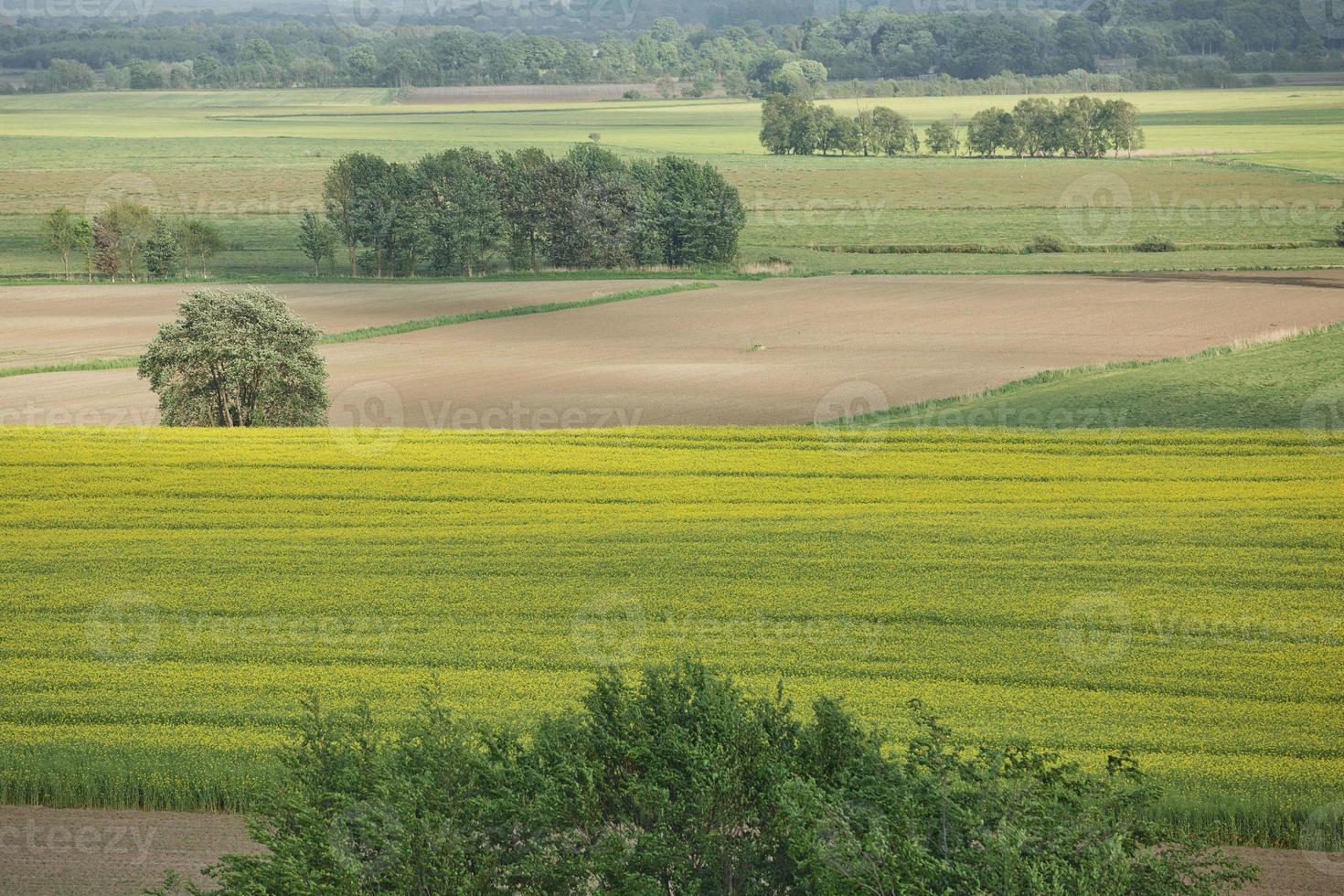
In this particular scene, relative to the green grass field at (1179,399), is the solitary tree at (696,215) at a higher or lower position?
higher

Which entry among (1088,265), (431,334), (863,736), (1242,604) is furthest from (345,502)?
(1088,265)

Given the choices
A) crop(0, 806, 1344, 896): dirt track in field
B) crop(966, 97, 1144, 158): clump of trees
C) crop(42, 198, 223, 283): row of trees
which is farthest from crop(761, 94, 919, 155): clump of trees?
crop(0, 806, 1344, 896): dirt track in field

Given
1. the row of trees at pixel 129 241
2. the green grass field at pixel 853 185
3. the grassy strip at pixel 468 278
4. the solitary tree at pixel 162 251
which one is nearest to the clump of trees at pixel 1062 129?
the green grass field at pixel 853 185

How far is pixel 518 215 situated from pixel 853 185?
4924cm

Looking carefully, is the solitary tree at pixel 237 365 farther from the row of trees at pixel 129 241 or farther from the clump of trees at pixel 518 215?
the row of trees at pixel 129 241

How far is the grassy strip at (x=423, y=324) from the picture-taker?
53.3 meters

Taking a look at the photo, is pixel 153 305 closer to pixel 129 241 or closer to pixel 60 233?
pixel 129 241

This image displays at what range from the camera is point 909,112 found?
19812cm

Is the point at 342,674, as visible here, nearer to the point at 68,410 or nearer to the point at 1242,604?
the point at 1242,604

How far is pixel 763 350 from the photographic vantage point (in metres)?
56.6

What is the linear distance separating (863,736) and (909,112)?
645ft

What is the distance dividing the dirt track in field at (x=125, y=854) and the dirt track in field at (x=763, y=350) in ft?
86.9

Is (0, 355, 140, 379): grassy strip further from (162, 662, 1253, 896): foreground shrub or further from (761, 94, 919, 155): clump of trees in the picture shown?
(761, 94, 919, 155): clump of trees

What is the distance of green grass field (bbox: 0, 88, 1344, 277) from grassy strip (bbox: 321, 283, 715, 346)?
44.8 feet
